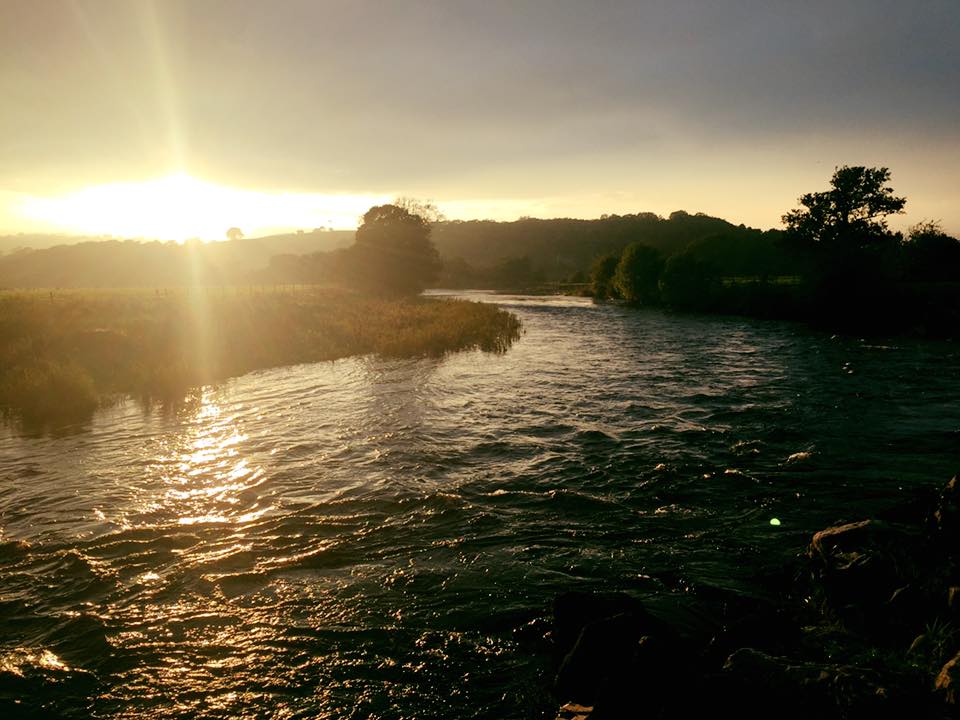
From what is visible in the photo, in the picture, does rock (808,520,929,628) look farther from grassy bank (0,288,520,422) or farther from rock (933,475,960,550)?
grassy bank (0,288,520,422)

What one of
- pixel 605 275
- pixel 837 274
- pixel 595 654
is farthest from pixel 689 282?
pixel 595 654

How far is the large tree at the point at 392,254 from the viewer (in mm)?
103625

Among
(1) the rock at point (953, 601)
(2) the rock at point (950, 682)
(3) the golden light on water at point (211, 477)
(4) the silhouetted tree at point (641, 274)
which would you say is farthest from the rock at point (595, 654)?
(4) the silhouetted tree at point (641, 274)

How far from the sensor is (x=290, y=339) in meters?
39.2

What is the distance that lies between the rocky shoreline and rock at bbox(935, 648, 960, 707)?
0.01 m

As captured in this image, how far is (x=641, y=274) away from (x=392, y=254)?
44.3m

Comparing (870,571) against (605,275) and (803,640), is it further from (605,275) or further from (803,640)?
(605,275)

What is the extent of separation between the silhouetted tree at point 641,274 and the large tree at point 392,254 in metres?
35.0

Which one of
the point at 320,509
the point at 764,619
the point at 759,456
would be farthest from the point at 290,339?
the point at 764,619

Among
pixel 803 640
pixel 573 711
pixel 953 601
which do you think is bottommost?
pixel 573 711

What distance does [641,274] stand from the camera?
319ft

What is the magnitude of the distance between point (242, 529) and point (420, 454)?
20.1 ft

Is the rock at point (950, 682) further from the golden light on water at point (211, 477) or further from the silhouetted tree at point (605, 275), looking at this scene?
the silhouetted tree at point (605, 275)

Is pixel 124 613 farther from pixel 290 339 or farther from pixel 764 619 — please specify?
pixel 290 339
